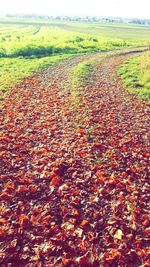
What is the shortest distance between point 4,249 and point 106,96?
40.2 feet

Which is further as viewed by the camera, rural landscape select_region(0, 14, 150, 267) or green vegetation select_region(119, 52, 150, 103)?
green vegetation select_region(119, 52, 150, 103)

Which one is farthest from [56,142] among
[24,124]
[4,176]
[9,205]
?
[9,205]

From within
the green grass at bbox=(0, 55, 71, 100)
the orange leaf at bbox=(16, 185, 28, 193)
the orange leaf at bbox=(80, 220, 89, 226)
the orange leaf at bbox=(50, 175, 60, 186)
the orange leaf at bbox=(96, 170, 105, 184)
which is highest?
the green grass at bbox=(0, 55, 71, 100)

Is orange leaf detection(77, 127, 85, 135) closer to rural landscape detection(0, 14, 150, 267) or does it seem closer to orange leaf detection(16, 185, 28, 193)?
rural landscape detection(0, 14, 150, 267)

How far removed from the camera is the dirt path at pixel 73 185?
5492 millimetres

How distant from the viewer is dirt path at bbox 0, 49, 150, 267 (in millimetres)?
5492

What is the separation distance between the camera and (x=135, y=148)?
10023 millimetres

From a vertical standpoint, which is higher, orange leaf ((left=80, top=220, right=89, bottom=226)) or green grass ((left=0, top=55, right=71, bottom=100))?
green grass ((left=0, top=55, right=71, bottom=100))

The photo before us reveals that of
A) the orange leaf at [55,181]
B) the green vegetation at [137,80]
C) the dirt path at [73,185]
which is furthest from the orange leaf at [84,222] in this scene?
the green vegetation at [137,80]

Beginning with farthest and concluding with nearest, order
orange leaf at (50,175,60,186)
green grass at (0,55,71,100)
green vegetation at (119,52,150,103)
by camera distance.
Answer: green grass at (0,55,71,100) < green vegetation at (119,52,150,103) < orange leaf at (50,175,60,186)

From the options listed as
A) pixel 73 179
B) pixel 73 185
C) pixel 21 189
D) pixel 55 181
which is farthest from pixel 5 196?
pixel 73 179

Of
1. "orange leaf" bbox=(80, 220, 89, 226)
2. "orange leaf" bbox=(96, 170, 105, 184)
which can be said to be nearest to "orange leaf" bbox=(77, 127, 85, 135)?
"orange leaf" bbox=(96, 170, 105, 184)

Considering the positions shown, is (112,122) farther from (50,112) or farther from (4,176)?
(4,176)

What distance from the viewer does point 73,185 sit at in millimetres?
7504
